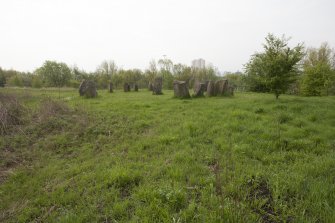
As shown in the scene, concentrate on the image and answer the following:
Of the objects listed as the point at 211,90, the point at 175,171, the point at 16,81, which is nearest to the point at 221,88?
the point at 211,90

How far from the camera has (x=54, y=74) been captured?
37.9 m

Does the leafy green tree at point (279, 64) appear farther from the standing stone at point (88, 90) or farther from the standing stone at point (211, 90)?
the standing stone at point (88, 90)

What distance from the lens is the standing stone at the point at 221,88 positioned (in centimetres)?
1537

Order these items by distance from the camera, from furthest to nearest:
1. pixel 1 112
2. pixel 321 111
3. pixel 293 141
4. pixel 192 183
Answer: pixel 321 111
pixel 1 112
pixel 293 141
pixel 192 183

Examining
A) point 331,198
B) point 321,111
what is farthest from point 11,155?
point 321,111

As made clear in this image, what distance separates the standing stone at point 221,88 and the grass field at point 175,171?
26.5 ft

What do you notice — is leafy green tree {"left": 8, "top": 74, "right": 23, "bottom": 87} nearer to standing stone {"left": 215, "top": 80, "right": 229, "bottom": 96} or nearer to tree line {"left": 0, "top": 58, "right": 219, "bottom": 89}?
tree line {"left": 0, "top": 58, "right": 219, "bottom": 89}

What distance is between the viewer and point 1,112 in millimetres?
7246

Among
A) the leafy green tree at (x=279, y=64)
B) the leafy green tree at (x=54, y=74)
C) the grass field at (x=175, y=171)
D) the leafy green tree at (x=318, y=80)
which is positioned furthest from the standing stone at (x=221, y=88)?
the leafy green tree at (x=54, y=74)

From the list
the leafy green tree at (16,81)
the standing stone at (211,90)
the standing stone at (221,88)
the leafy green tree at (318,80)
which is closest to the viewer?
the standing stone at (211,90)

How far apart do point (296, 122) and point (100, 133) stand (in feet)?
23.1

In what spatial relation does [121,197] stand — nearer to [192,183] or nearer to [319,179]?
[192,183]

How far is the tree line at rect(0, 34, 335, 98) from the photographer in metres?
11.5

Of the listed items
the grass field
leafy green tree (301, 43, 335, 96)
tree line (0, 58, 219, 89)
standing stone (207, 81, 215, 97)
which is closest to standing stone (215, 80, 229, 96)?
standing stone (207, 81, 215, 97)
